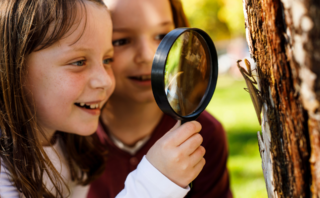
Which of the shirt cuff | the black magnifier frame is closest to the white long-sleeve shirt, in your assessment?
the shirt cuff

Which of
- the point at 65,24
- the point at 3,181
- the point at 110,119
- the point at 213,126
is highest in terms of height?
the point at 65,24

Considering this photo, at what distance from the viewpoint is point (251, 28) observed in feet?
2.86

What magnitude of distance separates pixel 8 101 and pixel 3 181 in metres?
0.31

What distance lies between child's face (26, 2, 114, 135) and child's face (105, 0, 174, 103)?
0.74 ft

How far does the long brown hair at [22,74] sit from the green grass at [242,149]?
1.75 m

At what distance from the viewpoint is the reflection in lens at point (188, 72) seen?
1.00 m

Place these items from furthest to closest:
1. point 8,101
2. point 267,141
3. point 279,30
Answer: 1. point 8,101
2. point 267,141
3. point 279,30

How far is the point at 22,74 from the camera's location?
45.8 inches

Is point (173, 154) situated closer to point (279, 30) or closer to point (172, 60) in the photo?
point (172, 60)

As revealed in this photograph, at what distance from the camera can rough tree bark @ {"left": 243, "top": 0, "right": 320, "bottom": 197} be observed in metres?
0.60

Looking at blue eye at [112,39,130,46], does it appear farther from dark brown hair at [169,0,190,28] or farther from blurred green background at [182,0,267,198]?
blurred green background at [182,0,267,198]

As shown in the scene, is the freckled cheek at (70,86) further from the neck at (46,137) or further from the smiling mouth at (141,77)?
the smiling mouth at (141,77)

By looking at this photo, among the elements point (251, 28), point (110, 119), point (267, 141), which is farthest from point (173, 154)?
point (110, 119)

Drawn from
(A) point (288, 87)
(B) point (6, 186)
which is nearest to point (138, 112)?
(B) point (6, 186)
